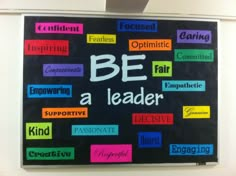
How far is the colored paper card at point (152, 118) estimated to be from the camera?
8.01ft

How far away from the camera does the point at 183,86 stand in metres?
2.48

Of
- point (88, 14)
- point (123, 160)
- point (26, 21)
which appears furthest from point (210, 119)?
point (26, 21)

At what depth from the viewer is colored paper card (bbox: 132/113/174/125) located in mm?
2441

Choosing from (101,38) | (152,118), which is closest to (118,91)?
(152,118)

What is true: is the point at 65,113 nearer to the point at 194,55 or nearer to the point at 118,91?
the point at 118,91

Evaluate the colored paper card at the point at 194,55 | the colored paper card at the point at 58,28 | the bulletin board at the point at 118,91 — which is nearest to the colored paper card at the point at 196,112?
the bulletin board at the point at 118,91

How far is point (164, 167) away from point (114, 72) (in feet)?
3.02

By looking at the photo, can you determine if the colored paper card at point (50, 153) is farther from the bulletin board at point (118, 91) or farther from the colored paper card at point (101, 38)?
the colored paper card at point (101, 38)

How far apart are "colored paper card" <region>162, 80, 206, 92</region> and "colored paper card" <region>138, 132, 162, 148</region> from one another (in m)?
0.39

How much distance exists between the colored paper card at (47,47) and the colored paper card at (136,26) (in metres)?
0.47

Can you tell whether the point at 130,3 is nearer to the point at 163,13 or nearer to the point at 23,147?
the point at 163,13

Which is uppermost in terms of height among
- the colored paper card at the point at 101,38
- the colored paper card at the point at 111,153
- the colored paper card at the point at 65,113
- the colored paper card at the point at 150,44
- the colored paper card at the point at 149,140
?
the colored paper card at the point at 101,38

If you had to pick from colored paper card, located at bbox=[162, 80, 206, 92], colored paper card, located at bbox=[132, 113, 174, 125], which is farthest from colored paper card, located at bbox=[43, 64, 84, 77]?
colored paper card, located at bbox=[162, 80, 206, 92]

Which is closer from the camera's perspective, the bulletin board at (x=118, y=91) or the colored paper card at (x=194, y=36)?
the bulletin board at (x=118, y=91)
